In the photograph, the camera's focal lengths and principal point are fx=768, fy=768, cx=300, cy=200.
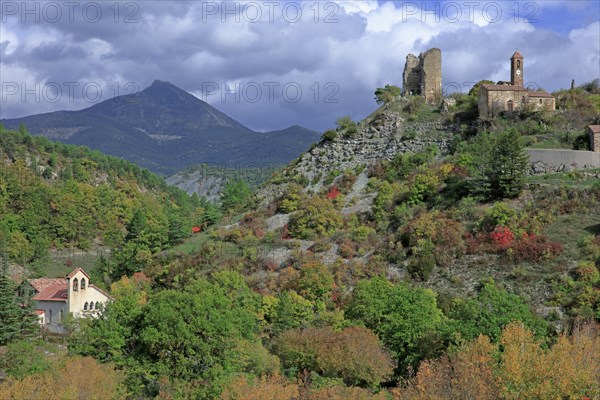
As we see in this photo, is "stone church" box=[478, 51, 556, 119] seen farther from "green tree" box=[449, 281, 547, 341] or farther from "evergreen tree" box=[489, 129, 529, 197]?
"green tree" box=[449, 281, 547, 341]

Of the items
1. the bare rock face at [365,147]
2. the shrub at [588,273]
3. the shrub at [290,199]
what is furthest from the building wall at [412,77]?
the shrub at [588,273]

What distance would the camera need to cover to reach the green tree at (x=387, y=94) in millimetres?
69106

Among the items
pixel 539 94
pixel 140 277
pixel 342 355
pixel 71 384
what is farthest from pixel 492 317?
pixel 539 94

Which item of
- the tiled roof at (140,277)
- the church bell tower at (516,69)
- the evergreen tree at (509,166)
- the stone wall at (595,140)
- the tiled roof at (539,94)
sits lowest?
the tiled roof at (140,277)

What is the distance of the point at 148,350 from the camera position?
34438 mm

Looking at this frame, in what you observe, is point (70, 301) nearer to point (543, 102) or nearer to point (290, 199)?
point (290, 199)

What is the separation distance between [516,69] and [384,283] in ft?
96.0

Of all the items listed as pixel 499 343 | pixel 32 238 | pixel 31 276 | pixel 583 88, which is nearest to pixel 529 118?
pixel 583 88

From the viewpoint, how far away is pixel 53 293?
5588 centimetres

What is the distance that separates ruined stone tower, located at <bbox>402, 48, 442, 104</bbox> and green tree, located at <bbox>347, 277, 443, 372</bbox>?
31.2 meters

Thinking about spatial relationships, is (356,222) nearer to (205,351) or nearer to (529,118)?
(529,118)

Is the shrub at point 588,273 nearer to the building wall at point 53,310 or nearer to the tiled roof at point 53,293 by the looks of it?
the building wall at point 53,310

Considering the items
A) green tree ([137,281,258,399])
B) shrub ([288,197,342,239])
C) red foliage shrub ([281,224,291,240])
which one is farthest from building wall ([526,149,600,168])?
green tree ([137,281,258,399])

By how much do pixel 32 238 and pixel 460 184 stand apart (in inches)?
2133
